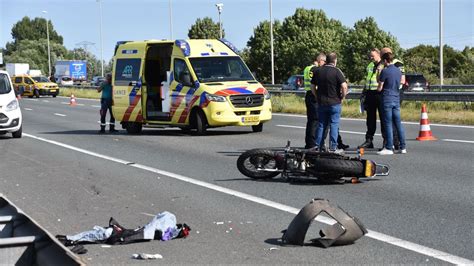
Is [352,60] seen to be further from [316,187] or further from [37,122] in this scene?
[316,187]

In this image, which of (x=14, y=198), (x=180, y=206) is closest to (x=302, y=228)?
(x=180, y=206)

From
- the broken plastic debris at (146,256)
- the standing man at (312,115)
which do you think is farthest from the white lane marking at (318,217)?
the standing man at (312,115)

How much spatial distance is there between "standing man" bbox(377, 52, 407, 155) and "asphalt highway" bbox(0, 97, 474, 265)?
1.43 ft

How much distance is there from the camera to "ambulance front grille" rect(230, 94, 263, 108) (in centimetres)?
1883

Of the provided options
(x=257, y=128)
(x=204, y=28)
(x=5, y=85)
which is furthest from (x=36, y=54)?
(x=257, y=128)

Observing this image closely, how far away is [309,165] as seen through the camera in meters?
10.5

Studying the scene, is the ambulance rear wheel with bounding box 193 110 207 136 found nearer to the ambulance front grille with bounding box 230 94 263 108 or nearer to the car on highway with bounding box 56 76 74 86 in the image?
the ambulance front grille with bounding box 230 94 263 108

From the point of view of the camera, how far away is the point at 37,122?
91.6 ft

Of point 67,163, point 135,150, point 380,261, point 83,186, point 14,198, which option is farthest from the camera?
point 135,150

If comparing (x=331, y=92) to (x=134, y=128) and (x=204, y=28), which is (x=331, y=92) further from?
(x=204, y=28)

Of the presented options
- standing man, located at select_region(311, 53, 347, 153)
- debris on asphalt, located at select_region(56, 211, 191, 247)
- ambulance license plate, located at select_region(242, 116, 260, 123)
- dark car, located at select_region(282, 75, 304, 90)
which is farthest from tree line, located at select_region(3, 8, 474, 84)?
debris on asphalt, located at select_region(56, 211, 191, 247)

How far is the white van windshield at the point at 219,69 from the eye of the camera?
1952 centimetres

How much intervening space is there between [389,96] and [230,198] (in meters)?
5.42

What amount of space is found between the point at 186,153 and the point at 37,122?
14.0 meters
